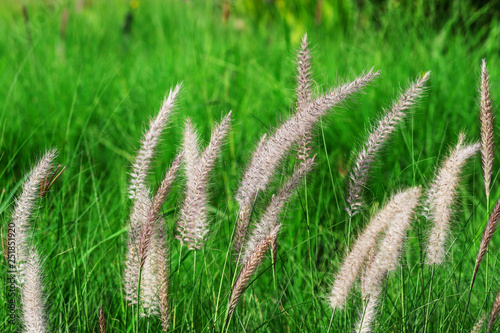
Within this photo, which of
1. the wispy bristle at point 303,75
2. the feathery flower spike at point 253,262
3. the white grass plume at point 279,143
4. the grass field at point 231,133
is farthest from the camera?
the grass field at point 231,133

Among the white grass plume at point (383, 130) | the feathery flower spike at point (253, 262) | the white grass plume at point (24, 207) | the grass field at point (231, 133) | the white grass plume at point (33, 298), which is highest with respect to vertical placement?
the white grass plume at point (383, 130)

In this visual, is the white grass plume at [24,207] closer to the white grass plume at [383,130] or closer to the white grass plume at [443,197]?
the white grass plume at [383,130]

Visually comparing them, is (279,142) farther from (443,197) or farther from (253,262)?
(443,197)

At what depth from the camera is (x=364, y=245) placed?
1.26 meters


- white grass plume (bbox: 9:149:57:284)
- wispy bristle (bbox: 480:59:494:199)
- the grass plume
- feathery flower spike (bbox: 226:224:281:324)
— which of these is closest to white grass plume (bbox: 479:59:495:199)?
wispy bristle (bbox: 480:59:494:199)

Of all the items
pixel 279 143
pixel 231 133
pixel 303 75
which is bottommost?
pixel 231 133

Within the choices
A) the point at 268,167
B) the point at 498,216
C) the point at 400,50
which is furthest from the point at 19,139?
the point at 400,50

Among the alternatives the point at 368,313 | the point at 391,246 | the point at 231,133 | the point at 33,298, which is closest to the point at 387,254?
the point at 391,246

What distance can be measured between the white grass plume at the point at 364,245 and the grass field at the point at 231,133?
0.62 feet

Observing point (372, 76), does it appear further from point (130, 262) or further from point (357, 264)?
point (130, 262)

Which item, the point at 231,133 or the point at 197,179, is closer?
the point at 197,179

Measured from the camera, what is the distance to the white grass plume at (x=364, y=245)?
4.03 ft

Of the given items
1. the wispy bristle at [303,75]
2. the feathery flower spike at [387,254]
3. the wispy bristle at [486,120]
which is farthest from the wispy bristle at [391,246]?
the wispy bristle at [303,75]

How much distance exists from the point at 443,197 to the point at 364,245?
222mm
